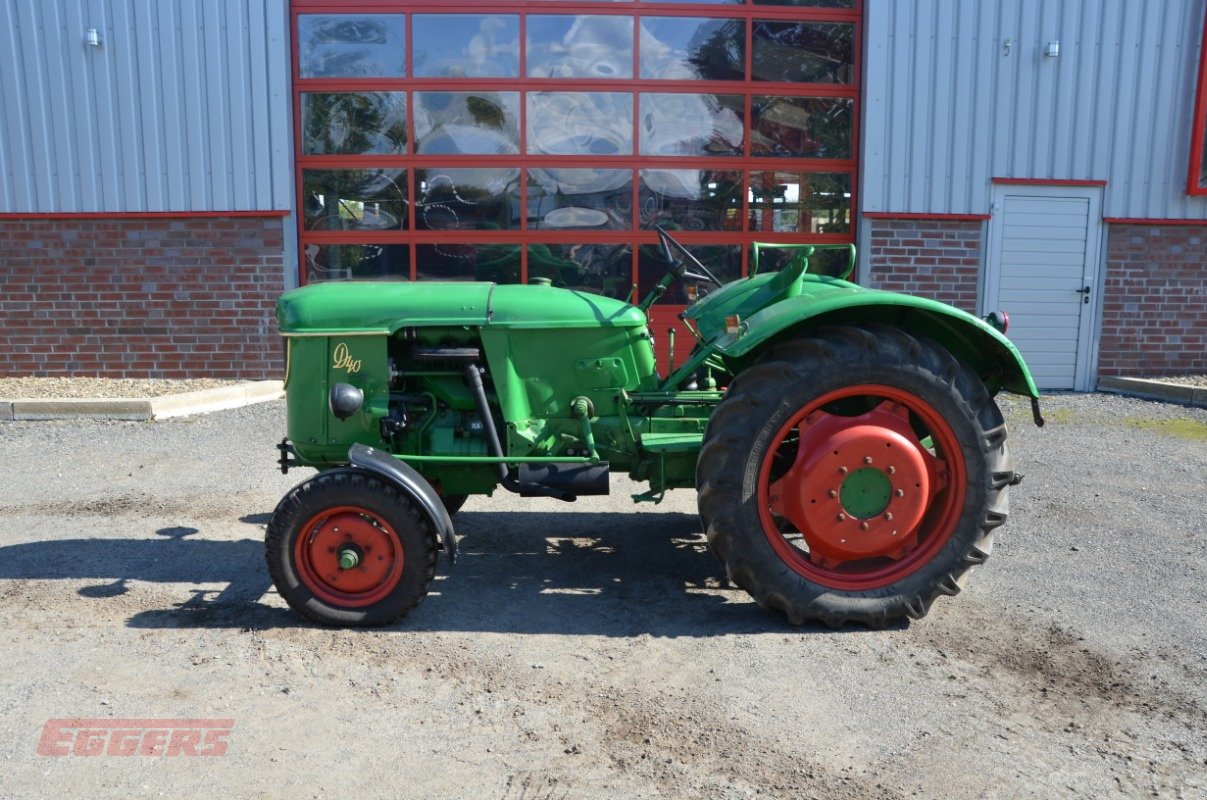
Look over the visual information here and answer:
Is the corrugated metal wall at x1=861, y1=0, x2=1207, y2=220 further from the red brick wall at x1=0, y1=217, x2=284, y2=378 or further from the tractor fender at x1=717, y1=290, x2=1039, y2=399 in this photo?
the red brick wall at x1=0, y1=217, x2=284, y2=378

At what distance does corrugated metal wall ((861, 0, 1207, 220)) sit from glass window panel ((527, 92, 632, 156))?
2.35 m

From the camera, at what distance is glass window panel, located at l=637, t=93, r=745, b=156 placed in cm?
885

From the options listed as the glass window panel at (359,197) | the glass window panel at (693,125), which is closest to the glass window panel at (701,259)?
the glass window panel at (693,125)

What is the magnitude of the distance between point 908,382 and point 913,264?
6.00m

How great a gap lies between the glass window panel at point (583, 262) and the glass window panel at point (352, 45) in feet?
7.13

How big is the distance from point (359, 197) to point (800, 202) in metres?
4.29

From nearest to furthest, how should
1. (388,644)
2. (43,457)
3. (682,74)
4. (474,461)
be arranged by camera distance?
(388,644), (474,461), (43,457), (682,74)

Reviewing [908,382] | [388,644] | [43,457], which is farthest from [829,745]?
[43,457]

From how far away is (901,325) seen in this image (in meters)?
3.69

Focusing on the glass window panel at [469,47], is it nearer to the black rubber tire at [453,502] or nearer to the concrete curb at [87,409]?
the concrete curb at [87,409]

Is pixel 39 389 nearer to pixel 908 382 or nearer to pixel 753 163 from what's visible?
pixel 753 163

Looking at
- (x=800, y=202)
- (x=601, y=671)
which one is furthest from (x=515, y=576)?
(x=800, y=202)

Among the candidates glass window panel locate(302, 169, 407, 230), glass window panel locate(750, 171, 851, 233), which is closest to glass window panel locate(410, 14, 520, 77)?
glass window panel locate(302, 169, 407, 230)

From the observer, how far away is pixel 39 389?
27.1 feet
